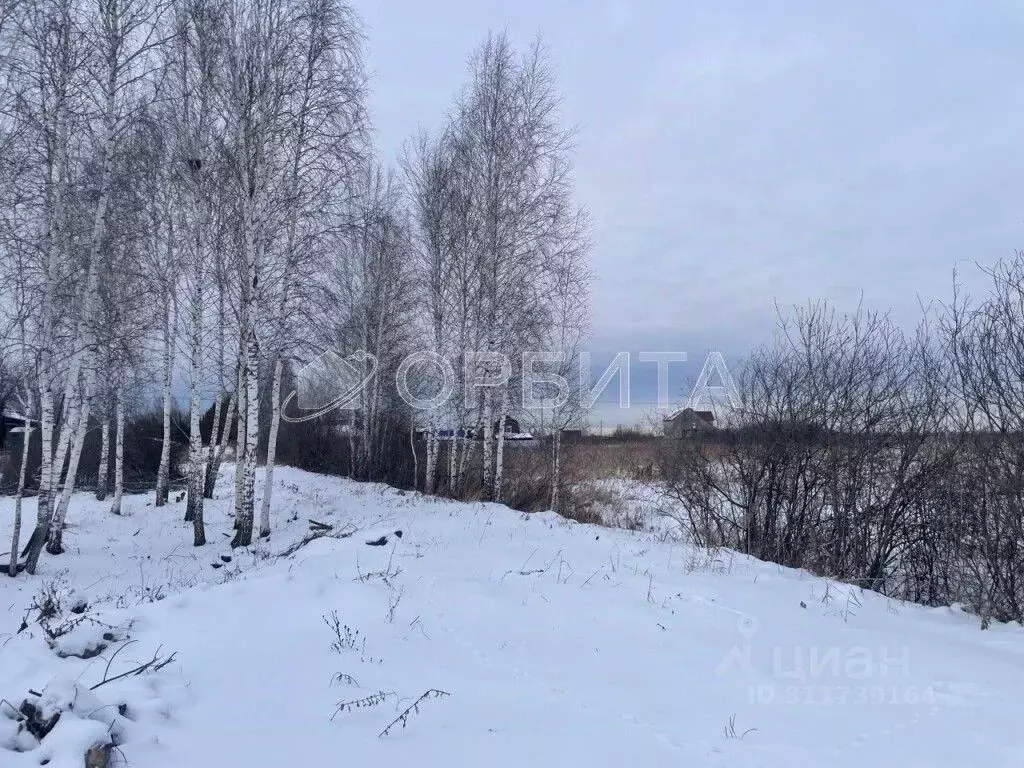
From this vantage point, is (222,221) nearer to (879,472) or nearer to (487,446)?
(487,446)

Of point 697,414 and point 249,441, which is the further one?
point 249,441

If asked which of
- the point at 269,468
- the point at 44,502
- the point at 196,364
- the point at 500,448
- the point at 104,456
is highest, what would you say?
the point at 196,364

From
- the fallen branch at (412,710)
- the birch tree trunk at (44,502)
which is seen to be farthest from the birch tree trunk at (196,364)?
the fallen branch at (412,710)

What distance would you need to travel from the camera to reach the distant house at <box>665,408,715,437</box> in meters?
10.3

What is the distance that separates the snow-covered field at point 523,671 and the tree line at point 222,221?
4975 millimetres

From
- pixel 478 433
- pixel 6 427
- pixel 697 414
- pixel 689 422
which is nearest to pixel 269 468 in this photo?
pixel 478 433

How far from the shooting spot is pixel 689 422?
1047 centimetres

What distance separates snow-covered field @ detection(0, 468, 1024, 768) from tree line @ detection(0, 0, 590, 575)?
4975 mm

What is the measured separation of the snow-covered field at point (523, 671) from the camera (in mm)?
3172

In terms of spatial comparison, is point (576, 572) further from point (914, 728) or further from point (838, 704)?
point (914, 728)

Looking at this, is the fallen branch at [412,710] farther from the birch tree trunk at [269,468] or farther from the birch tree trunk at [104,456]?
the birch tree trunk at [104,456]

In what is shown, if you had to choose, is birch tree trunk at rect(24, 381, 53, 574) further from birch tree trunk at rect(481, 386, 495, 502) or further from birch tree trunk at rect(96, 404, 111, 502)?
birch tree trunk at rect(481, 386, 495, 502)

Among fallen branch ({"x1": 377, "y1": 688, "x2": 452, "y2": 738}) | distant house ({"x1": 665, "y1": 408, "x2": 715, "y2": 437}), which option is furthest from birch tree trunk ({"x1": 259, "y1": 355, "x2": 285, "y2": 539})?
fallen branch ({"x1": 377, "y1": 688, "x2": 452, "y2": 738})

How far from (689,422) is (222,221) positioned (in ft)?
31.5
